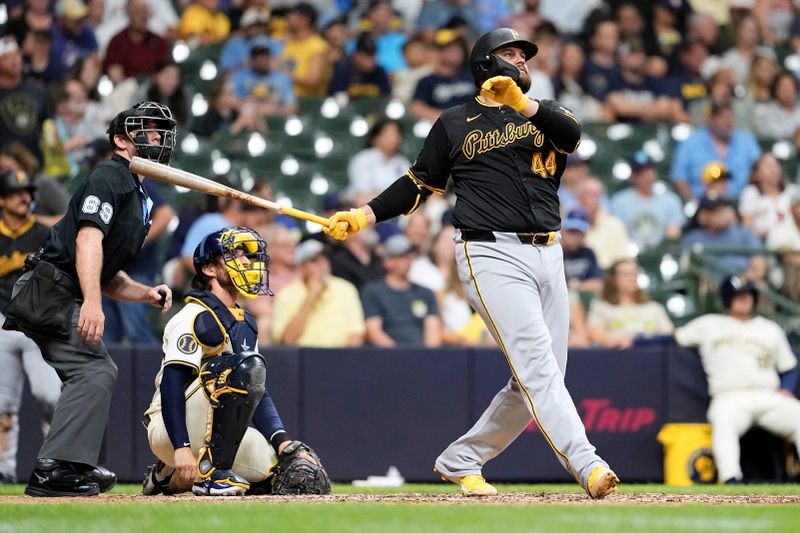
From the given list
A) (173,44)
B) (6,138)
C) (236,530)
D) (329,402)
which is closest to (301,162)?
(173,44)

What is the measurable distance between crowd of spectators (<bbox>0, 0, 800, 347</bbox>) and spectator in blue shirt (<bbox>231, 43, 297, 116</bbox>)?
0.6 inches

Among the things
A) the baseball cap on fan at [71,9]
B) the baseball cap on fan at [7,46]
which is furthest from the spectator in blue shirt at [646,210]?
the baseball cap on fan at [7,46]

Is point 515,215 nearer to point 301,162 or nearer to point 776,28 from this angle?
point 301,162

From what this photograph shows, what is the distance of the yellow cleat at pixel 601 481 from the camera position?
600cm

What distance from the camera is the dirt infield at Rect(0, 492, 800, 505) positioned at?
20.1 ft

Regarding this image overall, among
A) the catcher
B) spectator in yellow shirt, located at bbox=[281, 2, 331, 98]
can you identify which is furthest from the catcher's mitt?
spectator in yellow shirt, located at bbox=[281, 2, 331, 98]

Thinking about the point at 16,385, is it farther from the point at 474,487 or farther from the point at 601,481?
the point at 601,481

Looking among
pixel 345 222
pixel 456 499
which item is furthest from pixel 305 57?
pixel 456 499

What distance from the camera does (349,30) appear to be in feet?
47.5

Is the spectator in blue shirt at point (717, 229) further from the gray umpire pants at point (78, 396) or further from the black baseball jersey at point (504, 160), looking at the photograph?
the gray umpire pants at point (78, 396)

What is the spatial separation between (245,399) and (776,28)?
443 inches

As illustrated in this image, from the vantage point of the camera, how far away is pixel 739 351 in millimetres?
9914

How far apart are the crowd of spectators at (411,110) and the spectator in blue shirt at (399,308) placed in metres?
0.02

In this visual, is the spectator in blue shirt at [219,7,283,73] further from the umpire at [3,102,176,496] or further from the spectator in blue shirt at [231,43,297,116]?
the umpire at [3,102,176,496]
